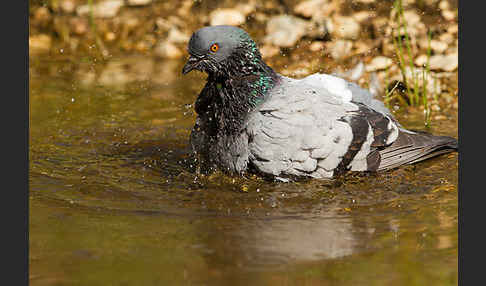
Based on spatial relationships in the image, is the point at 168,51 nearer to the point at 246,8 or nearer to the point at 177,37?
the point at 177,37

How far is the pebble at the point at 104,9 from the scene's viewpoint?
982cm

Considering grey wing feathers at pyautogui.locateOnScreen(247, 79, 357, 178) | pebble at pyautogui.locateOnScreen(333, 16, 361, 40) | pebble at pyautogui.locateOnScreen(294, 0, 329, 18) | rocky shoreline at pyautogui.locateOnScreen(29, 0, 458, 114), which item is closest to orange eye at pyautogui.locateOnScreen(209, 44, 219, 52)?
grey wing feathers at pyautogui.locateOnScreen(247, 79, 357, 178)

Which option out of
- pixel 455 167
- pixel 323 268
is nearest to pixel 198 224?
pixel 323 268

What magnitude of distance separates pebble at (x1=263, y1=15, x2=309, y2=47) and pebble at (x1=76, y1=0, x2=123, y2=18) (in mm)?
2281

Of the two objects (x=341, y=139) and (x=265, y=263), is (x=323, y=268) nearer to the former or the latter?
(x=265, y=263)

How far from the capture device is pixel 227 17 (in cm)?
943

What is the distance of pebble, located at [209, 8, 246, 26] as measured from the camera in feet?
30.8

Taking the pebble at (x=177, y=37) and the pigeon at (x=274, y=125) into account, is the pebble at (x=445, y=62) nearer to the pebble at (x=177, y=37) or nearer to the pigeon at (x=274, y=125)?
the pigeon at (x=274, y=125)

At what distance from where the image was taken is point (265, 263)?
13.1 feet

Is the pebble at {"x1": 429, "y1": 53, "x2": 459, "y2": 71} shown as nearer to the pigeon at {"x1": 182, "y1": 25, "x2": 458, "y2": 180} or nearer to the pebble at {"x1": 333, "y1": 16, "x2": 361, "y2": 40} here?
the pebble at {"x1": 333, "y1": 16, "x2": 361, "y2": 40}

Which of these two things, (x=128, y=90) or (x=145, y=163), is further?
(x=128, y=90)

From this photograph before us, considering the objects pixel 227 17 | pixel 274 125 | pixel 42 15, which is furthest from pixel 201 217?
pixel 42 15

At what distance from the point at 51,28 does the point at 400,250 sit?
6958 mm

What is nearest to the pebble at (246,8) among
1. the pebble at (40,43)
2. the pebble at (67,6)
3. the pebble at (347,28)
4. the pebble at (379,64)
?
the pebble at (347,28)
